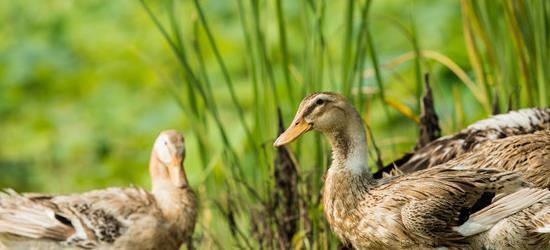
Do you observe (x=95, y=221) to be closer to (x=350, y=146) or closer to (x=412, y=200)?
(x=350, y=146)

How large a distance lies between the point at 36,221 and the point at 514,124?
2.46 m

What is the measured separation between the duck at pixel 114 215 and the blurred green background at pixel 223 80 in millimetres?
281

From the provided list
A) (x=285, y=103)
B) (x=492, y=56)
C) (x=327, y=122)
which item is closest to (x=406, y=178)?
(x=327, y=122)

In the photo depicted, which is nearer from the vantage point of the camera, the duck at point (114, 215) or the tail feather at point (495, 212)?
the tail feather at point (495, 212)

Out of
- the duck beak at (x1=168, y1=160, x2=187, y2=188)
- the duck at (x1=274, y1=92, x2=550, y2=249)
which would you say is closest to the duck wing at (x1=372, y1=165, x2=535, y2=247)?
the duck at (x1=274, y1=92, x2=550, y2=249)

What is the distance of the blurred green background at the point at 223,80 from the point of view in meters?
8.23

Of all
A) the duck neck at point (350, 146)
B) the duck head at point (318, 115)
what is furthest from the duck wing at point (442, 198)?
the duck head at point (318, 115)

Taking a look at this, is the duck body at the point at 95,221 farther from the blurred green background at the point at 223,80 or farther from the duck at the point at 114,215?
the blurred green background at the point at 223,80

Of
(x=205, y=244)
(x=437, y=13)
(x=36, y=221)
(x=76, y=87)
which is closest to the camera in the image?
(x=36, y=221)

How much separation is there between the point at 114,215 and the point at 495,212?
2.00 m

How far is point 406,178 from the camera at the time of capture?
704 cm

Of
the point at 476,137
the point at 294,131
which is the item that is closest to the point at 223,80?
the point at 476,137

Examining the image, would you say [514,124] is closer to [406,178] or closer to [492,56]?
[492,56]

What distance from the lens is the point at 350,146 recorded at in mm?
7039
